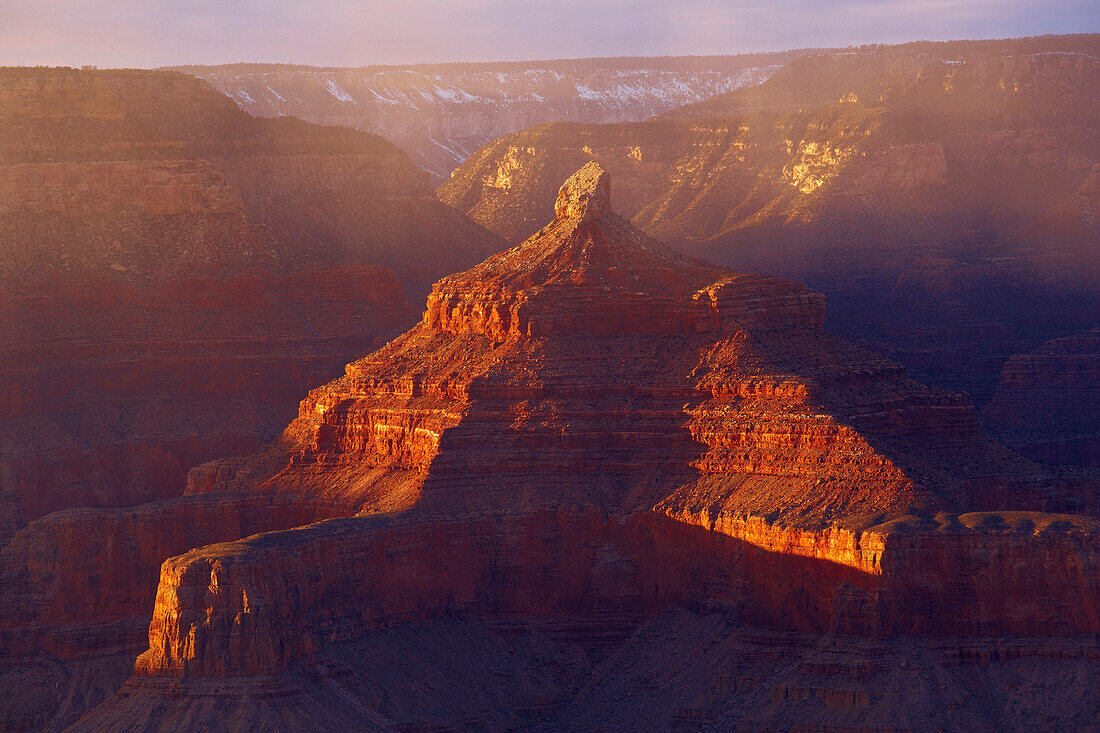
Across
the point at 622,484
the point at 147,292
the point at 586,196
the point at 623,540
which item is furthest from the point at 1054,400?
the point at 623,540

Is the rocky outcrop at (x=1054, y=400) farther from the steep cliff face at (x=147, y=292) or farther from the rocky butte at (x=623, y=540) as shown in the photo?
the rocky butte at (x=623, y=540)

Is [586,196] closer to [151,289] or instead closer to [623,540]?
[623,540]

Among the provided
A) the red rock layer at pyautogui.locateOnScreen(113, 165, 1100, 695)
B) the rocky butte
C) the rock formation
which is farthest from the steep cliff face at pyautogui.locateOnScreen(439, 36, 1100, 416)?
the rocky butte

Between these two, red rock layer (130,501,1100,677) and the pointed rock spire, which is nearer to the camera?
red rock layer (130,501,1100,677)

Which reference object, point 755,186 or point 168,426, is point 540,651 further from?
point 755,186

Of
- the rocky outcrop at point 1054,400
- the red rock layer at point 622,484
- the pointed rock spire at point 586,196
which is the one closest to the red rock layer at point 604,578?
the red rock layer at point 622,484

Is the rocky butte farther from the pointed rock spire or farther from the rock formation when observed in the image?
the rock formation
